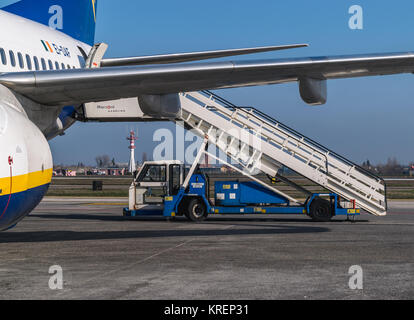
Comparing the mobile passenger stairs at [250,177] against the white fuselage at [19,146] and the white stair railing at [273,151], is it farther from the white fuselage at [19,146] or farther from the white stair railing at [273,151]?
the white fuselage at [19,146]

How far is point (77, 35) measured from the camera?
829 inches

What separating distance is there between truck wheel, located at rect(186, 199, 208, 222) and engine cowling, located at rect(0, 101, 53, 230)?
32.1 feet

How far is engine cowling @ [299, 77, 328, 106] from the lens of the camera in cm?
1038

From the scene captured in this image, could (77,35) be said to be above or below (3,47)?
above

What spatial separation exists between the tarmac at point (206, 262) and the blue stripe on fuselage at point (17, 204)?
791mm

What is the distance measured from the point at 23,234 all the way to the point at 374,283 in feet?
32.9

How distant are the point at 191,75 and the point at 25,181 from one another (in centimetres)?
353

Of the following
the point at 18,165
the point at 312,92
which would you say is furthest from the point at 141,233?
the point at 312,92

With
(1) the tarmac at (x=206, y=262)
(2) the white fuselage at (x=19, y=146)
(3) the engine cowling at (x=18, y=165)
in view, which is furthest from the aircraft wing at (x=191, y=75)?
(1) the tarmac at (x=206, y=262)

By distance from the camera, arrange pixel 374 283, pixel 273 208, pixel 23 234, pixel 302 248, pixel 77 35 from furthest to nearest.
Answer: pixel 77 35 < pixel 273 208 < pixel 23 234 < pixel 302 248 < pixel 374 283

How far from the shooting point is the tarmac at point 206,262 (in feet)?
23.9

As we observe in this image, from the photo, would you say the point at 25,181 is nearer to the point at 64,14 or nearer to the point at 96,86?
the point at 96,86
